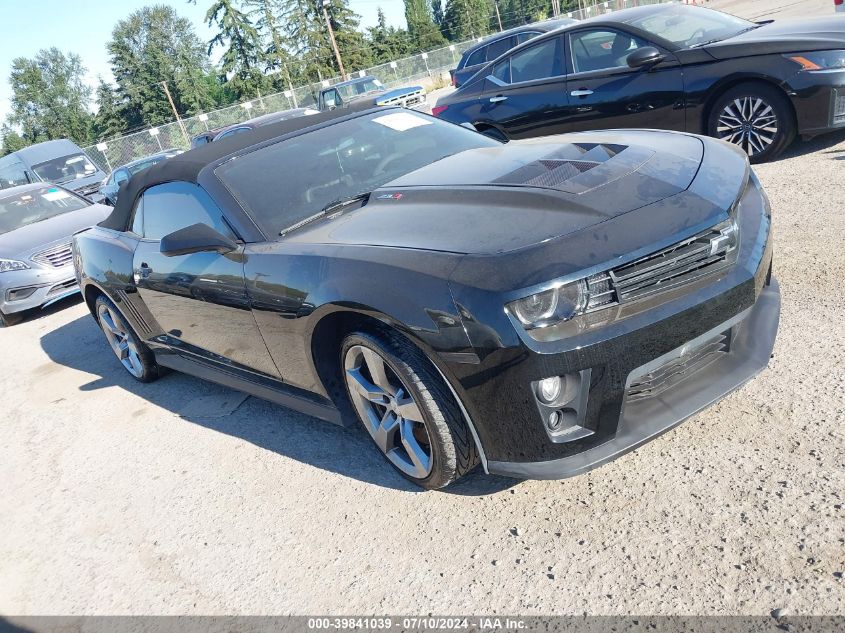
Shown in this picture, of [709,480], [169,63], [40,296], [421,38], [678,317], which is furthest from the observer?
[421,38]

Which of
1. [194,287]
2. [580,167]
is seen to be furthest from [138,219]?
[580,167]

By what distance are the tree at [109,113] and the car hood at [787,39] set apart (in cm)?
6990

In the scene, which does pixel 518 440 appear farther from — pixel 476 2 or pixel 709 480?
pixel 476 2

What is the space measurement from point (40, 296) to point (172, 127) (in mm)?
28655

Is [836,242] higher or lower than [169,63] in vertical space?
lower

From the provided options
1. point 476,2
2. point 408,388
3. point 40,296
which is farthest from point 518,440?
point 476,2

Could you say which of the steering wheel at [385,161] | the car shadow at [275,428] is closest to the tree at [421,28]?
the car shadow at [275,428]

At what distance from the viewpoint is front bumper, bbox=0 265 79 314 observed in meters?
8.23

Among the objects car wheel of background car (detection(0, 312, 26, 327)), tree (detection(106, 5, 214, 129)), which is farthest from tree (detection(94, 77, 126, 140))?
car wheel of background car (detection(0, 312, 26, 327))

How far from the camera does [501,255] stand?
2361mm

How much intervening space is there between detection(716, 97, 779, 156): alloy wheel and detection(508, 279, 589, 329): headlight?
14.9 feet

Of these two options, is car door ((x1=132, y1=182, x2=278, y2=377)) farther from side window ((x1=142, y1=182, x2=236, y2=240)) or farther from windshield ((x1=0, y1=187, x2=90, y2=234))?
windshield ((x1=0, y1=187, x2=90, y2=234))

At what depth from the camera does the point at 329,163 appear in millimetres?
3734

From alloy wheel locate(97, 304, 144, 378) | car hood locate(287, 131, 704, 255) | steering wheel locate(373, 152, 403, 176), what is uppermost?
steering wheel locate(373, 152, 403, 176)
